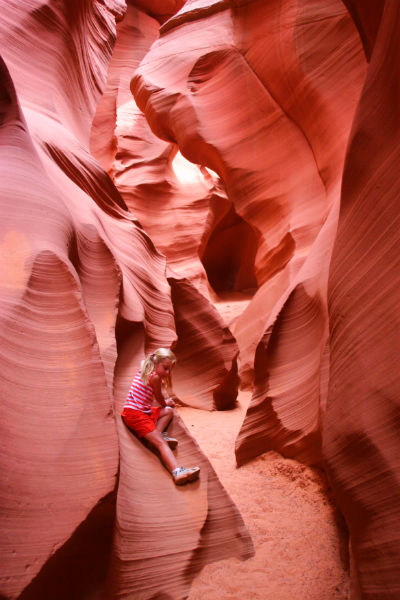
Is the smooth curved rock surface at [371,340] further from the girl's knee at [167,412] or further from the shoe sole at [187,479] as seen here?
the girl's knee at [167,412]

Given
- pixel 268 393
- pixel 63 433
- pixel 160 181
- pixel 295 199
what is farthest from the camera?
pixel 160 181

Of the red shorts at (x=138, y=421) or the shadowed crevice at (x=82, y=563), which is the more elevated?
the shadowed crevice at (x=82, y=563)

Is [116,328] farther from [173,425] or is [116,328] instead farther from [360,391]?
[360,391]

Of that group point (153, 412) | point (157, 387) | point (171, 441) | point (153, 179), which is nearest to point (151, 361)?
point (157, 387)

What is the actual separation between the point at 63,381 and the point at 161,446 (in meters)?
0.95

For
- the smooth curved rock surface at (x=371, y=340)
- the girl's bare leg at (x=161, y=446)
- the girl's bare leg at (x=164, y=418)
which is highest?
the smooth curved rock surface at (x=371, y=340)

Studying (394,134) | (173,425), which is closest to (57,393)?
(173,425)

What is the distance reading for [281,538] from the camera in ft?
10.5

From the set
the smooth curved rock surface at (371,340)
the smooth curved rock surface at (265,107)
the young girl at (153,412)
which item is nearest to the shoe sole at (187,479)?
the young girl at (153,412)

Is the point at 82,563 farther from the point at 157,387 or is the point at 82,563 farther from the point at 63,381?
the point at 157,387

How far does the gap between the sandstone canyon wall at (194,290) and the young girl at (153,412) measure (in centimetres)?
9

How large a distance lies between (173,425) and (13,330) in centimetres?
148

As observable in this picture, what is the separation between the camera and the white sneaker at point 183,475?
3.04 m

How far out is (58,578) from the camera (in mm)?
2143
